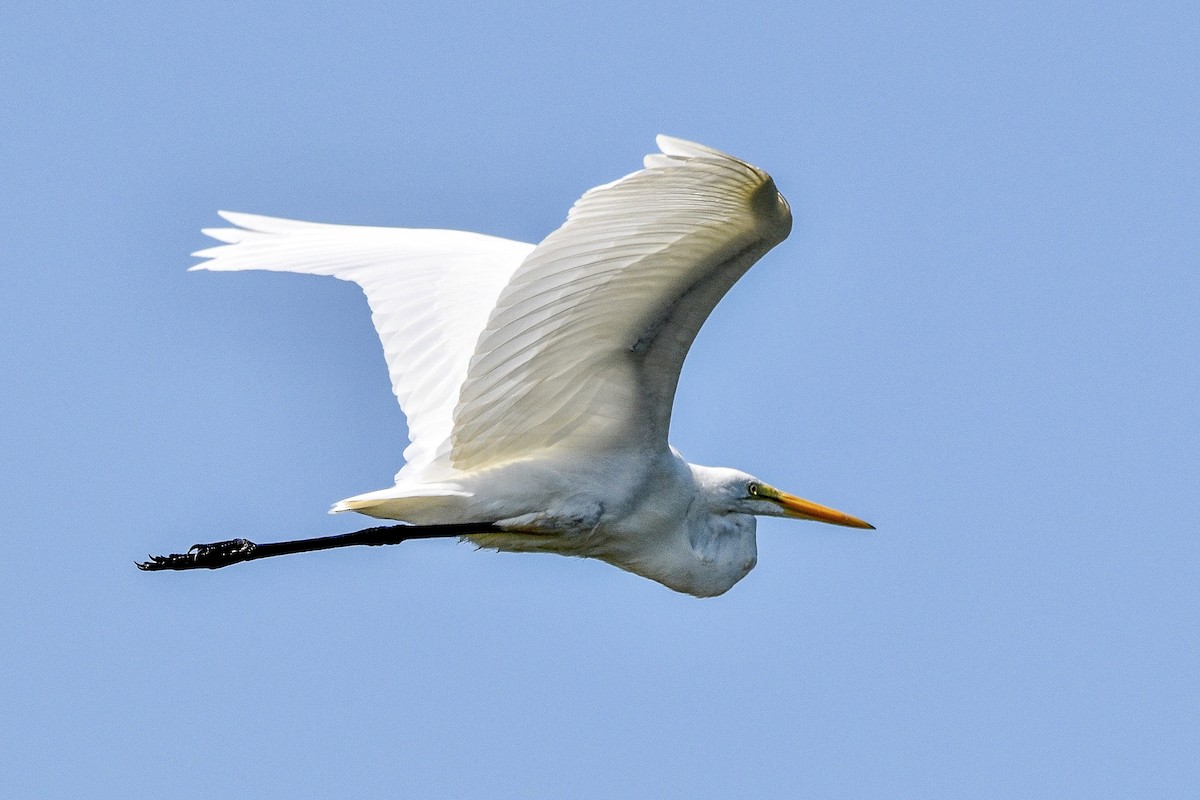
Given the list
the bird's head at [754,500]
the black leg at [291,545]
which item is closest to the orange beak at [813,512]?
the bird's head at [754,500]

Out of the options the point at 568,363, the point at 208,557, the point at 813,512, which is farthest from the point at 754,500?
the point at 208,557

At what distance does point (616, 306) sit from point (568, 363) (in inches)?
17.0

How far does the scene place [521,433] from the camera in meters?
6.93

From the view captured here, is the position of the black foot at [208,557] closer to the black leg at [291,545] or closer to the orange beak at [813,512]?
the black leg at [291,545]

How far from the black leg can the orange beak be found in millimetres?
1645

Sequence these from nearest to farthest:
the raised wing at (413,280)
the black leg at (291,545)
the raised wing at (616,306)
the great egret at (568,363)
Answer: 1. the raised wing at (616,306)
2. the great egret at (568,363)
3. the black leg at (291,545)
4. the raised wing at (413,280)

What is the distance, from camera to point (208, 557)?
746cm

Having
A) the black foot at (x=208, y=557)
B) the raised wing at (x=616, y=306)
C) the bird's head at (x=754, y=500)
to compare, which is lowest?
the black foot at (x=208, y=557)

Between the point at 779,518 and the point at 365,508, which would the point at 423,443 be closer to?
the point at 365,508

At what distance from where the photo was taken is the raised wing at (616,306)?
5.47 meters

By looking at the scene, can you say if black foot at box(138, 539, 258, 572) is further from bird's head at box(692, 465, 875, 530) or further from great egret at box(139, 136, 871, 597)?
bird's head at box(692, 465, 875, 530)

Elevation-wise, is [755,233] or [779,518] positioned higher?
[755,233]

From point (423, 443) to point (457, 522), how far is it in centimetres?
46

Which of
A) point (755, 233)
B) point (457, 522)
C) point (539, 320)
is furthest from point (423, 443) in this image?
point (755, 233)
